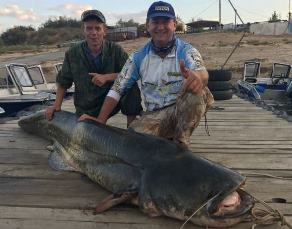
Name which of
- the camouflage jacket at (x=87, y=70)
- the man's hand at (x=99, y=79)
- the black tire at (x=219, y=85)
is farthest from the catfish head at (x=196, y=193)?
the black tire at (x=219, y=85)

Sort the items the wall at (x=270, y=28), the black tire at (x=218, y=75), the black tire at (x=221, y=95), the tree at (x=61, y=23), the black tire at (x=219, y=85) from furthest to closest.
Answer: the tree at (x=61, y=23)
the wall at (x=270, y=28)
the black tire at (x=221, y=95)
the black tire at (x=218, y=75)
the black tire at (x=219, y=85)

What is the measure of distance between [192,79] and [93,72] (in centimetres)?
209

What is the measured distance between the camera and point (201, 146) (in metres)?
5.68

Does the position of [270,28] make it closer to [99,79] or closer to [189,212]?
[99,79]

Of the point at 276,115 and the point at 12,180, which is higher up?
the point at 12,180

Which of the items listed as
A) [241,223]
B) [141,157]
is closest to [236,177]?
[241,223]

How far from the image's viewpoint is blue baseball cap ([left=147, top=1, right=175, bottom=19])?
483cm

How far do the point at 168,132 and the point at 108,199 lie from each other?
1.70 m

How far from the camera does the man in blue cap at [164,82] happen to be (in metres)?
4.79

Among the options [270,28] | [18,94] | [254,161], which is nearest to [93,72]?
[254,161]

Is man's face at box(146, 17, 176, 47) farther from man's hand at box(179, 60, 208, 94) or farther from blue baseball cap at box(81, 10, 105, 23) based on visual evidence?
blue baseball cap at box(81, 10, 105, 23)

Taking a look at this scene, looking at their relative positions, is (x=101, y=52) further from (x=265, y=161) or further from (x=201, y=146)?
(x=265, y=161)

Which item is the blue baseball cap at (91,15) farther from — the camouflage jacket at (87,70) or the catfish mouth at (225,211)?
the catfish mouth at (225,211)

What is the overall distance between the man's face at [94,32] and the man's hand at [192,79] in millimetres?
1745
